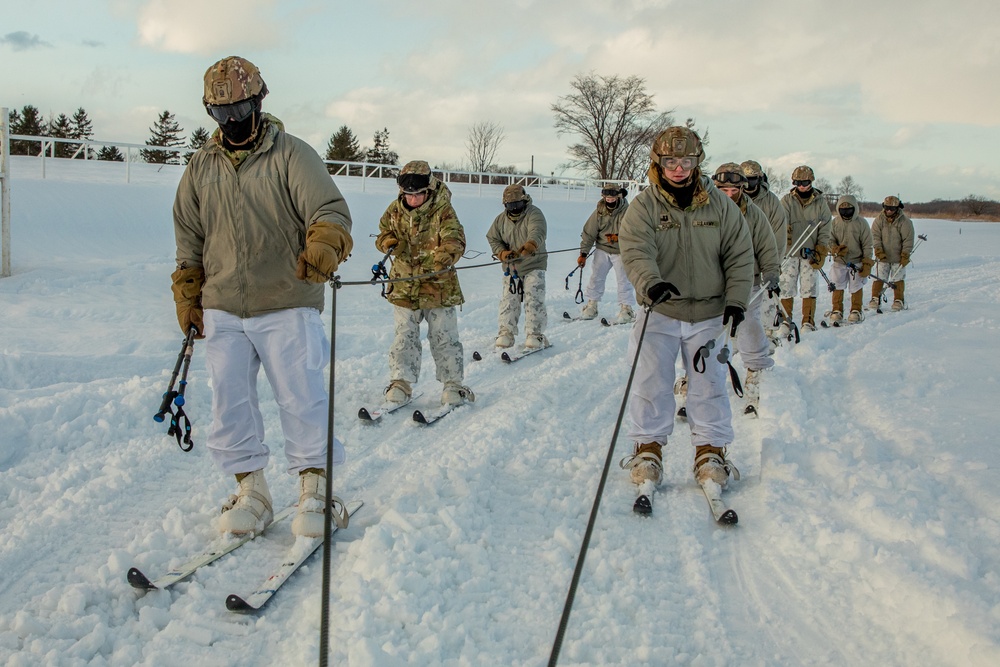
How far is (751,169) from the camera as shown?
7992mm

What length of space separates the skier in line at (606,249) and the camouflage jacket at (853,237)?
3623 millimetres

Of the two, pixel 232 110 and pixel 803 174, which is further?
pixel 803 174

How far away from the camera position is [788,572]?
3.66 meters

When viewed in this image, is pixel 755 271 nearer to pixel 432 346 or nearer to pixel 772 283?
pixel 772 283

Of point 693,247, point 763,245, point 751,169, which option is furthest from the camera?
point 751,169

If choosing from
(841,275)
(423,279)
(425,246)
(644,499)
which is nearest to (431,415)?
(423,279)

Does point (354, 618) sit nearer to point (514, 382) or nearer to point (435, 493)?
point (435, 493)

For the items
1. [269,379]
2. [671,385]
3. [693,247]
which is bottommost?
[671,385]

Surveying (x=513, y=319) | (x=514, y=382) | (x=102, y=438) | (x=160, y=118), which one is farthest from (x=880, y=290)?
(x=160, y=118)

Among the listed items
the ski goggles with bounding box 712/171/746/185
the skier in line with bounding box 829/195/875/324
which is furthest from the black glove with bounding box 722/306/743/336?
the skier in line with bounding box 829/195/875/324

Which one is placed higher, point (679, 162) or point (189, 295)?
point (679, 162)

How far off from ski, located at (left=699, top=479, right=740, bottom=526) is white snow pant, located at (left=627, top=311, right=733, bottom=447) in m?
0.30

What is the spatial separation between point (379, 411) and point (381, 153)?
49.9 meters

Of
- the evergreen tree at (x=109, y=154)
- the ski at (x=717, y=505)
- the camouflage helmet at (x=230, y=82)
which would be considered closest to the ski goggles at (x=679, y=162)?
the ski at (x=717, y=505)
